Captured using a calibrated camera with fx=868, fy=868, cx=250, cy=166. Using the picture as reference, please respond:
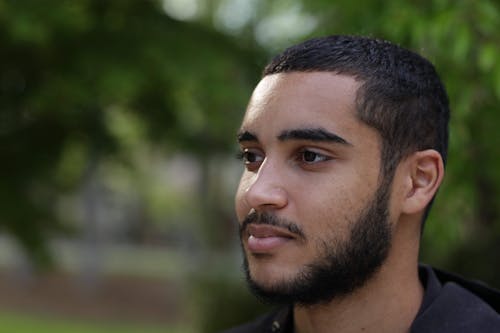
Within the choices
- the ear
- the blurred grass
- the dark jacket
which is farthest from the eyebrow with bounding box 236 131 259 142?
the blurred grass

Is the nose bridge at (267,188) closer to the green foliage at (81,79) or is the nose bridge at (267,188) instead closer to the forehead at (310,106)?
the forehead at (310,106)

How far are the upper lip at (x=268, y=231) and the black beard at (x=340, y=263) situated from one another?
0.02 meters

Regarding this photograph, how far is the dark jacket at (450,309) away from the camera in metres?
2.80

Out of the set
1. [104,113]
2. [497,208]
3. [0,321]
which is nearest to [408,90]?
[497,208]

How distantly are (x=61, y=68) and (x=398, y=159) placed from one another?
4.37 meters

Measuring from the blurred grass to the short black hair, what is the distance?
16718 mm

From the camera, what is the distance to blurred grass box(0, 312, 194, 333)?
19.7 m

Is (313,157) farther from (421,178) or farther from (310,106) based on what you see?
(421,178)

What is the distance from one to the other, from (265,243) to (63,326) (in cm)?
1918

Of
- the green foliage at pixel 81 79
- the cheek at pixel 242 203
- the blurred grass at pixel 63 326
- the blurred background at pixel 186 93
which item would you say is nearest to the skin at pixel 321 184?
the cheek at pixel 242 203

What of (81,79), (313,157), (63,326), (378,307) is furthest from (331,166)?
(63,326)

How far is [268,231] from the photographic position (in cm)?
267

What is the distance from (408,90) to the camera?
2844mm

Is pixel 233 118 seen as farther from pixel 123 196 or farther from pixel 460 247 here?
pixel 123 196
